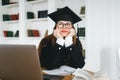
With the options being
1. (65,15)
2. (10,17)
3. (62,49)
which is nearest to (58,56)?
(62,49)

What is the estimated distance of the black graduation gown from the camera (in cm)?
190

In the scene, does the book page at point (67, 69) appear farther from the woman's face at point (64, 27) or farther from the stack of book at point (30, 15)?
the stack of book at point (30, 15)

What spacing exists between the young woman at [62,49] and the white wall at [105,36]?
110 cm

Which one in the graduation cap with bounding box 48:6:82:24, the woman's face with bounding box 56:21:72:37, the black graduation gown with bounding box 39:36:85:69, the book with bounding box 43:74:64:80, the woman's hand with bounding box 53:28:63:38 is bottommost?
the book with bounding box 43:74:64:80

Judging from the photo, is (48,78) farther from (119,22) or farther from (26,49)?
(119,22)

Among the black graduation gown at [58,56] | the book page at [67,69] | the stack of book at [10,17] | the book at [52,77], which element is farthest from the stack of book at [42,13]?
the book at [52,77]

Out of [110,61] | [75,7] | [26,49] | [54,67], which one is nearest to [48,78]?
[54,67]

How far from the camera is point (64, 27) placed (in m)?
1.97

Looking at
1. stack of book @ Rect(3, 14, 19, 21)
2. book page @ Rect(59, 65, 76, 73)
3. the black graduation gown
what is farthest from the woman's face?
stack of book @ Rect(3, 14, 19, 21)

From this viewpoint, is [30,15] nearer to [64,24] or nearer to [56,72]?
[64,24]

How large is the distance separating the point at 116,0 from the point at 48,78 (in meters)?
1.77

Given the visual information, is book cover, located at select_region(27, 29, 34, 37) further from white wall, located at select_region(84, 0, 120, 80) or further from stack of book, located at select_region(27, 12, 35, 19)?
white wall, located at select_region(84, 0, 120, 80)

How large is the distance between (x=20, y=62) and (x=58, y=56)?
2.17ft

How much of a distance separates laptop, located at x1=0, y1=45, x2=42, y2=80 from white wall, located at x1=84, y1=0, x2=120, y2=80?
1.80 metres
